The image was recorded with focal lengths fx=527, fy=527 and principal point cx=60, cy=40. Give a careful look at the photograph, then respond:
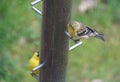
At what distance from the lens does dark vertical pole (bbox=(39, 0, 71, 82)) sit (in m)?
3.05

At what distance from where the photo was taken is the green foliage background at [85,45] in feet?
16.3

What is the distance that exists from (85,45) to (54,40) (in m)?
2.45

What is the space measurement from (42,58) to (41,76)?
0.12 meters

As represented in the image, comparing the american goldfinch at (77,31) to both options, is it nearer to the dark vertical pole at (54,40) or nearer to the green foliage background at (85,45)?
the dark vertical pole at (54,40)

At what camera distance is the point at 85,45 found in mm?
5527

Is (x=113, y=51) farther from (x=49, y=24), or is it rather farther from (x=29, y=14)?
(x=49, y=24)

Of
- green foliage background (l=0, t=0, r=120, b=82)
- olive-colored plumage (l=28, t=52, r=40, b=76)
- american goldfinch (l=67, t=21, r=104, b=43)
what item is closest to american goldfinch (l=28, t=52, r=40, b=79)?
olive-colored plumage (l=28, t=52, r=40, b=76)

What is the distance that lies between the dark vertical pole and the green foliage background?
5.07ft

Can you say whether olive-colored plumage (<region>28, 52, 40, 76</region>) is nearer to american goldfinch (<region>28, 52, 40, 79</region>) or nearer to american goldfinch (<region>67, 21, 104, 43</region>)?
american goldfinch (<region>28, 52, 40, 79</region>)

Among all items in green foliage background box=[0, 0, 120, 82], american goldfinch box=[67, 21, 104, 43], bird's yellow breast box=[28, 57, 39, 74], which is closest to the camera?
american goldfinch box=[67, 21, 104, 43]

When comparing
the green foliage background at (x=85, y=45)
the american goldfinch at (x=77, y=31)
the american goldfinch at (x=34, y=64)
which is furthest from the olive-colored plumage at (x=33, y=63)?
the green foliage background at (x=85, y=45)

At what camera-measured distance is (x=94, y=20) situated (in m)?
5.71

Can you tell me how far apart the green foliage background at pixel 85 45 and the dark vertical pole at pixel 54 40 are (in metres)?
1.55

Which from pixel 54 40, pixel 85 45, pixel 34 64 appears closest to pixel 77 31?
pixel 54 40
